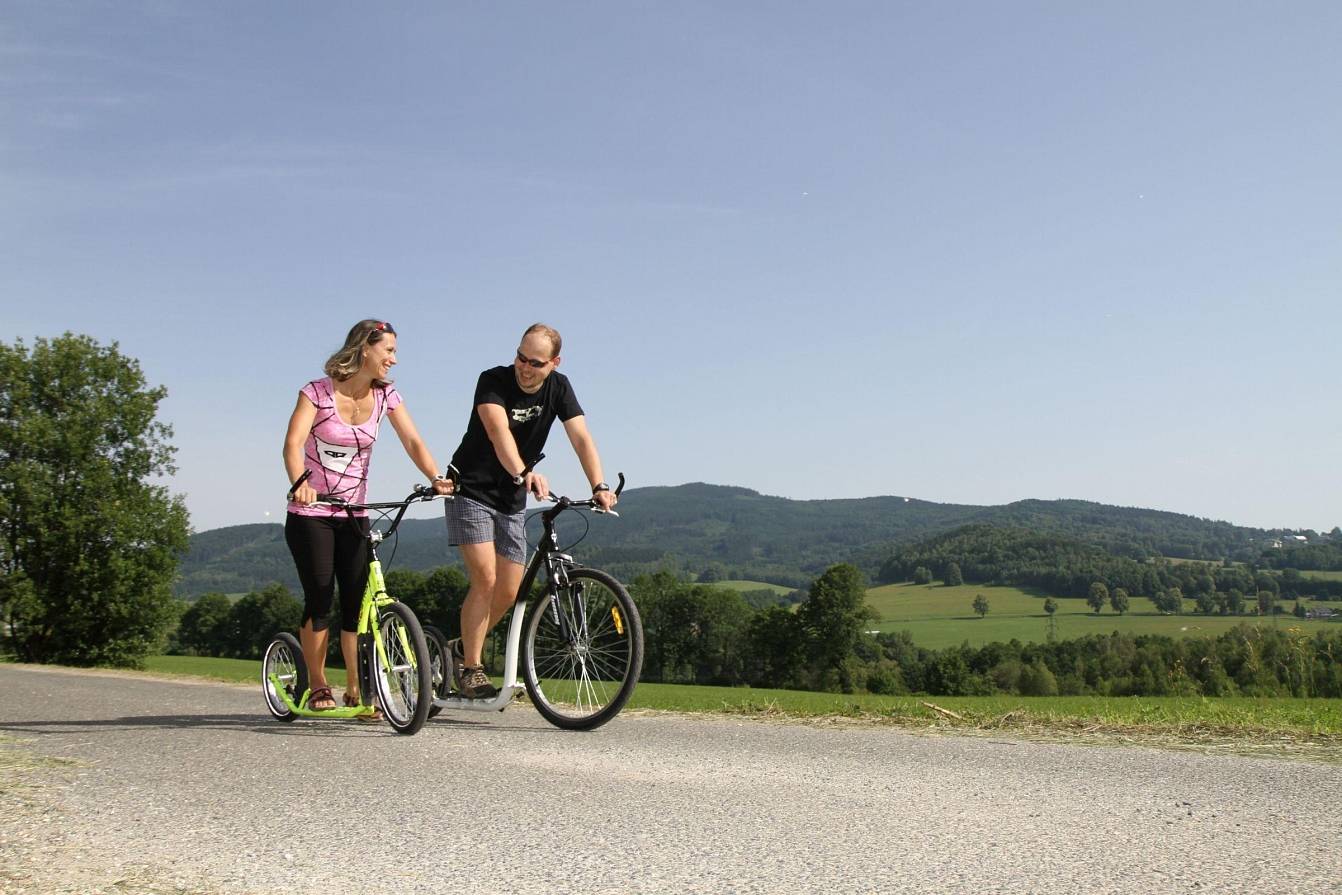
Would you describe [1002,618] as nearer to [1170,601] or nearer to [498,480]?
[1170,601]

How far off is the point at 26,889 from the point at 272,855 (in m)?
0.68

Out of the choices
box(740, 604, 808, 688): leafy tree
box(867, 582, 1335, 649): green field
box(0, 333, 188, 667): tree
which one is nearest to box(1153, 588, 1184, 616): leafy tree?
box(867, 582, 1335, 649): green field

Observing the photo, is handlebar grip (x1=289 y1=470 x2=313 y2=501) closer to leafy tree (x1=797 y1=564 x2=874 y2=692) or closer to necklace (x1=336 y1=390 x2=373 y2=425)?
necklace (x1=336 y1=390 x2=373 y2=425)

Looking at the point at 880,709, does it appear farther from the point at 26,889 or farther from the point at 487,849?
the point at 26,889

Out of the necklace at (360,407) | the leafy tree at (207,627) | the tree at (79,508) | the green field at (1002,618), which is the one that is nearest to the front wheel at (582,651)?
the necklace at (360,407)

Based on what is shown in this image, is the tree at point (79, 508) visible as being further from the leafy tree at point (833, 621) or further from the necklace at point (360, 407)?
the leafy tree at point (833, 621)

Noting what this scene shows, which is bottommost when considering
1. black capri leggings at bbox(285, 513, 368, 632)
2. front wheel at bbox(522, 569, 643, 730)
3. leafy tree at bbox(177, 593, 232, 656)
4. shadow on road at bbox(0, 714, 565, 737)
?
A: leafy tree at bbox(177, 593, 232, 656)

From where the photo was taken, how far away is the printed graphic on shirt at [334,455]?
21.4 ft

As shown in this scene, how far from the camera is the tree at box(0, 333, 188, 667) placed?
31.0 m

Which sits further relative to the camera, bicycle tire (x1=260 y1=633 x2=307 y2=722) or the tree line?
the tree line

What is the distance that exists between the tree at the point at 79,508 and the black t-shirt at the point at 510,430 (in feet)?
96.3

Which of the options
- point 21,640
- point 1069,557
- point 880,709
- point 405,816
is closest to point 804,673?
point 21,640

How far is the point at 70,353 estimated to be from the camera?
106 feet

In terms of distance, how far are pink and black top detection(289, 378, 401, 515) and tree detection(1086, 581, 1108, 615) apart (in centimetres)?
11396
